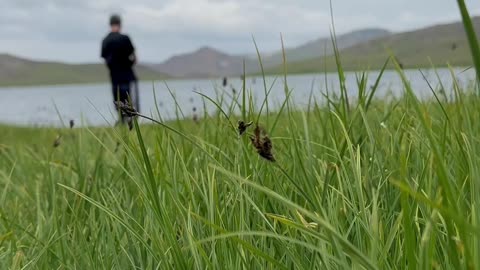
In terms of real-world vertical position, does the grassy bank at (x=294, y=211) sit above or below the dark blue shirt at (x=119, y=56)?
below

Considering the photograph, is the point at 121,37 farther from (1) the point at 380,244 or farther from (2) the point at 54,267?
(1) the point at 380,244

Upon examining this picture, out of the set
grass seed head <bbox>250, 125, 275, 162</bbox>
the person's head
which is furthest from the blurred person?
grass seed head <bbox>250, 125, 275, 162</bbox>

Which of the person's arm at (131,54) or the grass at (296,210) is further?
the person's arm at (131,54)

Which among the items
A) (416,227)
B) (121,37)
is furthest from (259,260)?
(121,37)

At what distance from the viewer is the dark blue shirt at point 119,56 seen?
1019 centimetres

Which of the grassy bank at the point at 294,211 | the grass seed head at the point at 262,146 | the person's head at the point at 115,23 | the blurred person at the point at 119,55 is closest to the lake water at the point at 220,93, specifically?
the grassy bank at the point at 294,211

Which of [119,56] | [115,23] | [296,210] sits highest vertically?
[115,23]

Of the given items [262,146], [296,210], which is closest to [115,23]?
[296,210]

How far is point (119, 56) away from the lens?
1036cm

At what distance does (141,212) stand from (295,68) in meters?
177

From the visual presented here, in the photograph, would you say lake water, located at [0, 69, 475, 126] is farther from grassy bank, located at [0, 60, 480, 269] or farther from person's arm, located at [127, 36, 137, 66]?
person's arm, located at [127, 36, 137, 66]

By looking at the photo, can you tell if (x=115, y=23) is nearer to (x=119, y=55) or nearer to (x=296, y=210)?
(x=119, y=55)

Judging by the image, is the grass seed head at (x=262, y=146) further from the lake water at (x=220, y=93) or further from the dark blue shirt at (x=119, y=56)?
the dark blue shirt at (x=119, y=56)

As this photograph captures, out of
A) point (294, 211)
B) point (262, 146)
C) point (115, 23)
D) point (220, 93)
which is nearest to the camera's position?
point (262, 146)
